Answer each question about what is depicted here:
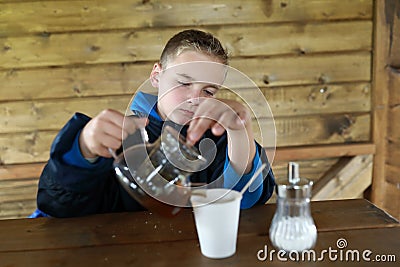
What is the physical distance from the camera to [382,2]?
2.14 metres

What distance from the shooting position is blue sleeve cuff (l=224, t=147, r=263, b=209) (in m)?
1.04

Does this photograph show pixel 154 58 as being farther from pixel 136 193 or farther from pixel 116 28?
pixel 136 193

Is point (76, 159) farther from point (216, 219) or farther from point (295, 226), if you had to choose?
point (295, 226)

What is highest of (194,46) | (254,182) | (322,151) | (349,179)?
(194,46)

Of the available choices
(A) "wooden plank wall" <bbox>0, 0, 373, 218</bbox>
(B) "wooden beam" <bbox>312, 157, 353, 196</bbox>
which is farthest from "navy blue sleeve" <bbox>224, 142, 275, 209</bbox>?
(B) "wooden beam" <bbox>312, 157, 353, 196</bbox>

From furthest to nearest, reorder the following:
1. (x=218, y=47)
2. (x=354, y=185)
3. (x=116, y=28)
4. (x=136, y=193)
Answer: (x=354, y=185), (x=116, y=28), (x=218, y=47), (x=136, y=193)

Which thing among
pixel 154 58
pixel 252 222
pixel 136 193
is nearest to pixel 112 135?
pixel 136 193

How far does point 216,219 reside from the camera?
836mm

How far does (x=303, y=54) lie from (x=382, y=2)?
1.33 ft

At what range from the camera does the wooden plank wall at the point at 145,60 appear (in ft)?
6.73

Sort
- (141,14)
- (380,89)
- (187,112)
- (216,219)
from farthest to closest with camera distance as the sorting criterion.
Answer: (380,89) → (141,14) → (187,112) → (216,219)

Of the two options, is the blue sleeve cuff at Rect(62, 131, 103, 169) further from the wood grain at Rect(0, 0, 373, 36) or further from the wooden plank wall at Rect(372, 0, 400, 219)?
the wooden plank wall at Rect(372, 0, 400, 219)

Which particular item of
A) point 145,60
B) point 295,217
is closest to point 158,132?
point 295,217

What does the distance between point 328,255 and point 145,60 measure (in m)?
1.42
